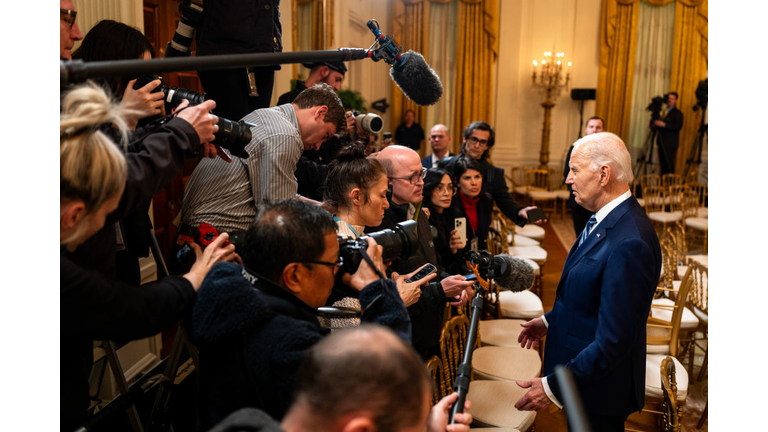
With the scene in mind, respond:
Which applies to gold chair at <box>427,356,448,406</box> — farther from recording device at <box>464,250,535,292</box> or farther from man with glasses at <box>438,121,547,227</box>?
man with glasses at <box>438,121,547,227</box>

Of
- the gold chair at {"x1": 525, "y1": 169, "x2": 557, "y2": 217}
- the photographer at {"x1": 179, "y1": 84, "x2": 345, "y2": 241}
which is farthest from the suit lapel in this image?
the gold chair at {"x1": 525, "y1": 169, "x2": 557, "y2": 217}

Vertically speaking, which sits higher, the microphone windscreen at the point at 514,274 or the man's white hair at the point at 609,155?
the man's white hair at the point at 609,155

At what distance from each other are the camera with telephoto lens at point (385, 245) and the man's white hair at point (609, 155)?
64 centimetres

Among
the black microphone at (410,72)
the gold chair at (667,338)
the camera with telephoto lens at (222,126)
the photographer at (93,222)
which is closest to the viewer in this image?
the photographer at (93,222)

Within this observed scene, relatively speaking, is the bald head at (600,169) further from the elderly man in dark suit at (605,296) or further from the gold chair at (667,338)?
the gold chair at (667,338)

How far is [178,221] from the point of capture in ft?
6.57

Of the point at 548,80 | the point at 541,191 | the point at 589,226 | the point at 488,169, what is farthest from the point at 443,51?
the point at 589,226

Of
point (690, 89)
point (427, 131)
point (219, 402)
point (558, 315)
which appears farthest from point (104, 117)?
point (690, 89)

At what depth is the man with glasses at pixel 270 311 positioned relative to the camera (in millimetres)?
1025

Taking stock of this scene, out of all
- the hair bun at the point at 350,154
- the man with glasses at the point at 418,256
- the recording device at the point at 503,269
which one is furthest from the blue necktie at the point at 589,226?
the hair bun at the point at 350,154

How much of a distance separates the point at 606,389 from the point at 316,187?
142cm

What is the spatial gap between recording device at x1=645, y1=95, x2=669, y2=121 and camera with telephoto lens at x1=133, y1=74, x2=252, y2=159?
879 centimetres

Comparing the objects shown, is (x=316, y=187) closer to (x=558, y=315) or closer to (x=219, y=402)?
(x=558, y=315)

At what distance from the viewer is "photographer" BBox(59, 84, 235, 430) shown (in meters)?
0.99
